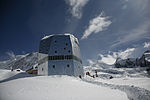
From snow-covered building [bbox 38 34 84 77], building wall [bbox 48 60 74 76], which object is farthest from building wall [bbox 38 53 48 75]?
building wall [bbox 48 60 74 76]

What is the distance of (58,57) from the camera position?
26.9m

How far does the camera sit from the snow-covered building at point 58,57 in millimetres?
26109

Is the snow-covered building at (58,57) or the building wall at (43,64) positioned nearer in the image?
the snow-covered building at (58,57)

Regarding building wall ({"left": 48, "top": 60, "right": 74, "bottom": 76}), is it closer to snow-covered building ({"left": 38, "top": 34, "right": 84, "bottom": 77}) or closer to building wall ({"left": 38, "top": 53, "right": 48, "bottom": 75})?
snow-covered building ({"left": 38, "top": 34, "right": 84, "bottom": 77})

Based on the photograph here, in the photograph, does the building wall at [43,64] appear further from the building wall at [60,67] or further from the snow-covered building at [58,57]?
the building wall at [60,67]

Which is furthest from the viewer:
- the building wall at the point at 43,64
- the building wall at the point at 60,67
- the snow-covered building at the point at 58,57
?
the building wall at the point at 43,64

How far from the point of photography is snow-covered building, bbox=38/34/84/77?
1028 inches

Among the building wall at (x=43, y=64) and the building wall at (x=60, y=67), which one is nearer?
the building wall at (x=60, y=67)

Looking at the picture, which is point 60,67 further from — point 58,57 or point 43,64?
point 43,64

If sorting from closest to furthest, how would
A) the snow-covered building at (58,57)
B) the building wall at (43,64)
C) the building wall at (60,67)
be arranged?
the building wall at (60,67)
the snow-covered building at (58,57)
the building wall at (43,64)

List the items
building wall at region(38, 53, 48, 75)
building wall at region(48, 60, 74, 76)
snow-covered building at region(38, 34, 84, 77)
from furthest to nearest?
1. building wall at region(38, 53, 48, 75)
2. snow-covered building at region(38, 34, 84, 77)
3. building wall at region(48, 60, 74, 76)

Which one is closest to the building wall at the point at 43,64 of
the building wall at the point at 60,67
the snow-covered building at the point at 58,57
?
the snow-covered building at the point at 58,57

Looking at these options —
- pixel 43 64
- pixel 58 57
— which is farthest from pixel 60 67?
pixel 43 64

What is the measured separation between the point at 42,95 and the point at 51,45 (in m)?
23.8
